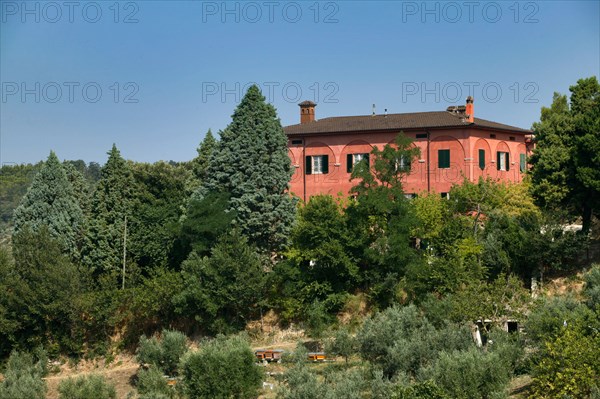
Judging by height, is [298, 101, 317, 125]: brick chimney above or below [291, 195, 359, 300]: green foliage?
above

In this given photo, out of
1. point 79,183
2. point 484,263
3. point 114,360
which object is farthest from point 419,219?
point 79,183

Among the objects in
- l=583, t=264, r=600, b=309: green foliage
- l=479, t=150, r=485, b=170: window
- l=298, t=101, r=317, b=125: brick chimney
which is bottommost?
l=583, t=264, r=600, b=309: green foliage

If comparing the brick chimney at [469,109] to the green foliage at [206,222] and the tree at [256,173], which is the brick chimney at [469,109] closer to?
the tree at [256,173]

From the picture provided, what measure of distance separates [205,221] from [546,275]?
17311mm

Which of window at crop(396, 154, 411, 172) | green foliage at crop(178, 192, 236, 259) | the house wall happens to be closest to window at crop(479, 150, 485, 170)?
the house wall

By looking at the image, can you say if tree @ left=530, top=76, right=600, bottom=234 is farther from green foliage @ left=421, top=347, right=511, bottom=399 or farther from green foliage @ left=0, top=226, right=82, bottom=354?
green foliage @ left=0, top=226, right=82, bottom=354

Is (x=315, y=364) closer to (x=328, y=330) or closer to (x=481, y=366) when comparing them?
(x=328, y=330)

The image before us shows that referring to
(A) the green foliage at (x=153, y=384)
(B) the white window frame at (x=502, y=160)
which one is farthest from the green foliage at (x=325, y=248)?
(B) the white window frame at (x=502, y=160)

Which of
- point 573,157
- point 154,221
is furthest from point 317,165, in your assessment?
point 573,157

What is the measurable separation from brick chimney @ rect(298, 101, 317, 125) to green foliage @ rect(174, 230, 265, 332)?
1721cm

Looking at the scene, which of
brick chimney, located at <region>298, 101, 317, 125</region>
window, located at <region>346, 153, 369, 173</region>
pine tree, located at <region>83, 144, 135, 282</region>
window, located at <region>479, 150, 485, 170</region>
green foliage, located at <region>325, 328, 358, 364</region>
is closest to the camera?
green foliage, located at <region>325, 328, 358, 364</region>

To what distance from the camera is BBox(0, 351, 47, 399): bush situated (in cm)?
3356

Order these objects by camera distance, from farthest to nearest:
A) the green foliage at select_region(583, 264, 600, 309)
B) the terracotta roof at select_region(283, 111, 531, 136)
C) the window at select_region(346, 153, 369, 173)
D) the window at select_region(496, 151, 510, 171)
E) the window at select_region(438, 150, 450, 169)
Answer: the window at select_region(496, 151, 510, 171), the window at select_region(346, 153, 369, 173), the terracotta roof at select_region(283, 111, 531, 136), the window at select_region(438, 150, 450, 169), the green foliage at select_region(583, 264, 600, 309)

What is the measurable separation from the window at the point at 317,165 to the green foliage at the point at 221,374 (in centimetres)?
2170
